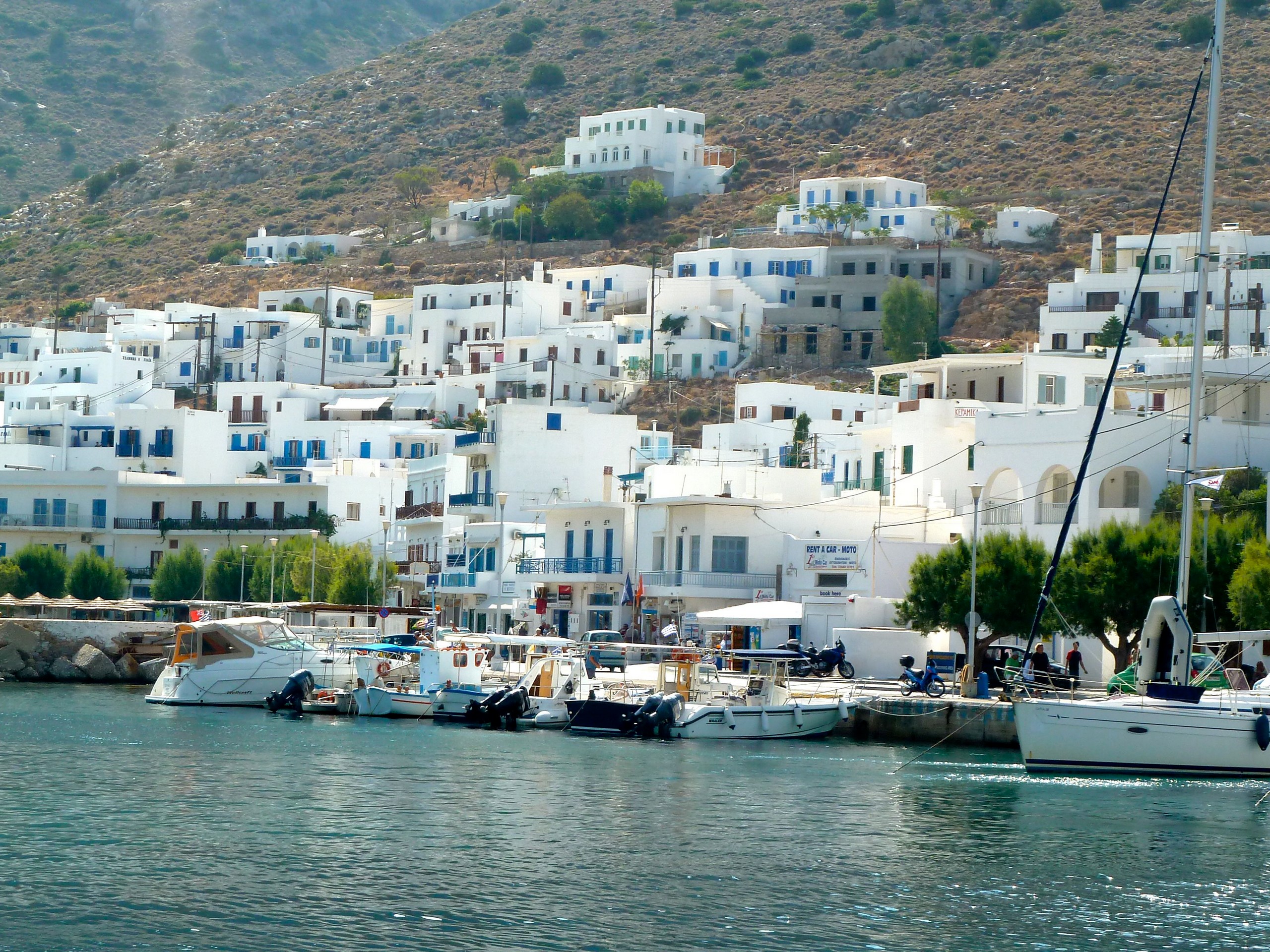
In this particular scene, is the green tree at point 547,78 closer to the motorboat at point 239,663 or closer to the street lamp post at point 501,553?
the street lamp post at point 501,553

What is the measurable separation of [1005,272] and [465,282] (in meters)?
36.6

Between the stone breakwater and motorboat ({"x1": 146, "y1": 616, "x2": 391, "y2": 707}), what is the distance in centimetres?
1408

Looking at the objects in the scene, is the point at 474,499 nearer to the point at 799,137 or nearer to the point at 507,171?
the point at 799,137

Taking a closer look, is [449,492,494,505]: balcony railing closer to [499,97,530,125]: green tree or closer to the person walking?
the person walking

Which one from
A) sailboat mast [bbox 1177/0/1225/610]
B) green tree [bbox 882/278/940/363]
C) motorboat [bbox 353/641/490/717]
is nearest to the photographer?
sailboat mast [bbox 1177/0/1225/610]

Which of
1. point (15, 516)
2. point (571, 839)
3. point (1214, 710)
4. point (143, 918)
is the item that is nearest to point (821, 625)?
point (1214, 710)

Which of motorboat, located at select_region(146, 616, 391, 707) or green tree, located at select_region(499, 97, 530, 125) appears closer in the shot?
motorboat, located at select_region(146, 616, 391, 707)

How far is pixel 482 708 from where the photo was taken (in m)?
52.5

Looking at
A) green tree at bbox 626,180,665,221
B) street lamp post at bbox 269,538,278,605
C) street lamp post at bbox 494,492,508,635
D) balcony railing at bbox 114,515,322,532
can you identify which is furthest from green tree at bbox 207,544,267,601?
green tree at bbox 626,180,665,221

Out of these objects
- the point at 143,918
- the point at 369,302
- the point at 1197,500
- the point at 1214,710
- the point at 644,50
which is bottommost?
the point at 143,918

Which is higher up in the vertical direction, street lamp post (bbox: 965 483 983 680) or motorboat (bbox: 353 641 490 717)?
street lamp post (bbox: 965 483 983 680)

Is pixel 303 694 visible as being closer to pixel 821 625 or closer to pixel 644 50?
pixel 821 625

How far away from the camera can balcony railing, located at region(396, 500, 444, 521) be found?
8025cm

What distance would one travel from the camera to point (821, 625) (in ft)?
196
